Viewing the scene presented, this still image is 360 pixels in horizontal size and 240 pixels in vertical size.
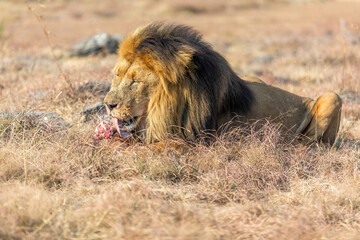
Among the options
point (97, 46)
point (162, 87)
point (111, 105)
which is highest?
point (162, 87)

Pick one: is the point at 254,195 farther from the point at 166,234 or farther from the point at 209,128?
the point at 166,234

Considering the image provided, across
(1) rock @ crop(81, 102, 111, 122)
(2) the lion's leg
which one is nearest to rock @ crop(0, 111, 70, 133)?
(1) rock @ crop(81, 102, 111, 122)

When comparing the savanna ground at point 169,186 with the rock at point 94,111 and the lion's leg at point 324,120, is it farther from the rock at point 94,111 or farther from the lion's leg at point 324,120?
the lion's leg at point 324,120

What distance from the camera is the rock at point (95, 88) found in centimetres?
679

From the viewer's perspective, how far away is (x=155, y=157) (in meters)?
4.41

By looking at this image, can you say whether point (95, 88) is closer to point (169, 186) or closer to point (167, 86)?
point (167, 86)

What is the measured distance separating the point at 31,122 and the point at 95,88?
5.83ft

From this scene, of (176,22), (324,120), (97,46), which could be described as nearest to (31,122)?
(324,120)

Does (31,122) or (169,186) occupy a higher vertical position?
(31,122)

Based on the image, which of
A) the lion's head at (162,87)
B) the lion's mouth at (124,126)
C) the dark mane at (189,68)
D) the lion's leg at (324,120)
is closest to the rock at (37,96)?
the lion's mouth at (124,126)

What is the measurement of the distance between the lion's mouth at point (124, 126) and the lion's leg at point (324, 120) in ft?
6.29

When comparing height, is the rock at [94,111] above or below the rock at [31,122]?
below

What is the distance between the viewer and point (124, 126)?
471 cm

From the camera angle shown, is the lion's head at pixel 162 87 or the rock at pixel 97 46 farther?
the rock at pixel 97 46
